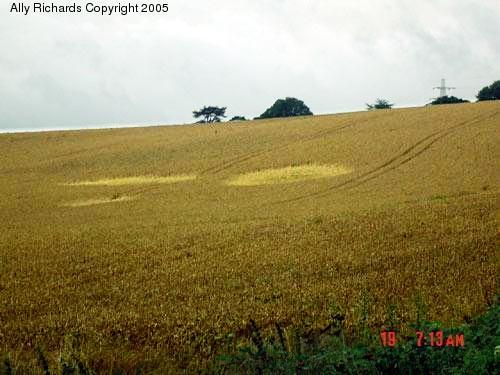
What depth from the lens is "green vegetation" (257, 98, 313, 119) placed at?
3383 inches

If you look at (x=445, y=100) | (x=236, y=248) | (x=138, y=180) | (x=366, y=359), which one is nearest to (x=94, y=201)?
(x=138, y=180)

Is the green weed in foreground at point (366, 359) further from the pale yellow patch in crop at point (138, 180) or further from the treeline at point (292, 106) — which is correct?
the treeline at point (292, 106)

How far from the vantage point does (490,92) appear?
3066 inches

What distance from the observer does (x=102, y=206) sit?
22688mm

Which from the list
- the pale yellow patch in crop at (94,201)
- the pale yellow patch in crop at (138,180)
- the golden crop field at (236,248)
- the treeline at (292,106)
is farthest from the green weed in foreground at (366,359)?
the treeline at (292,106)

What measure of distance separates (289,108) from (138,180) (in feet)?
192

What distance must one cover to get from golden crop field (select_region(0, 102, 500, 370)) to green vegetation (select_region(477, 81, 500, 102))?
1969 inches

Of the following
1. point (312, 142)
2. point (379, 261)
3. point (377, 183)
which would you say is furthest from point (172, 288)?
point (312, 142)

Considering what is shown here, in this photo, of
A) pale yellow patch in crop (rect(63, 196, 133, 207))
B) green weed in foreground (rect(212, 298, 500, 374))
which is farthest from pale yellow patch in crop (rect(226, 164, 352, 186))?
green weed in foreground (rect(212, 298, 500, 374))
